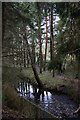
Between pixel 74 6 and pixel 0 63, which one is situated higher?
pixel 74 6

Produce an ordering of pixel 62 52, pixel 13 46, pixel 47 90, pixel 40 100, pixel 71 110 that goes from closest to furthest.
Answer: pixel 13 46 → pixel 62 52 → pixel 71 110 → pixel 40 100 → pixel 47 90

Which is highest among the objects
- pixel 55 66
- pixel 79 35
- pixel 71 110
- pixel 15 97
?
pixel 79 35

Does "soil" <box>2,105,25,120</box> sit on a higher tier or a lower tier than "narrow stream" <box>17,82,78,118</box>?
higher

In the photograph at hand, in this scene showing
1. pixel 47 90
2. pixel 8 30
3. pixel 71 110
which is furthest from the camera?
pixel 47 90

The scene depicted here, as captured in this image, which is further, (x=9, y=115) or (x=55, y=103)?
(x=55, y=103)

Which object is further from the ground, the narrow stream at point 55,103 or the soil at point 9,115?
the soil at point 9,115

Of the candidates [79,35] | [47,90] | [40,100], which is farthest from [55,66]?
[47,90]

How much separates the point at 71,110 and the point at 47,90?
310cm

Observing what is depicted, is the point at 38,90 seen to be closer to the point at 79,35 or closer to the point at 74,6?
the point at 79,35

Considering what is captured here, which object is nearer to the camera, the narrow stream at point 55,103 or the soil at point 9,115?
the soil at point 9,115

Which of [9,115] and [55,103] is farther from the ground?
[9,115]

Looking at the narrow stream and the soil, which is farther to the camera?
the narrow stream

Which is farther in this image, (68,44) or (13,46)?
(68,44)

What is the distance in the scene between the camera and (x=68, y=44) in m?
4.13
